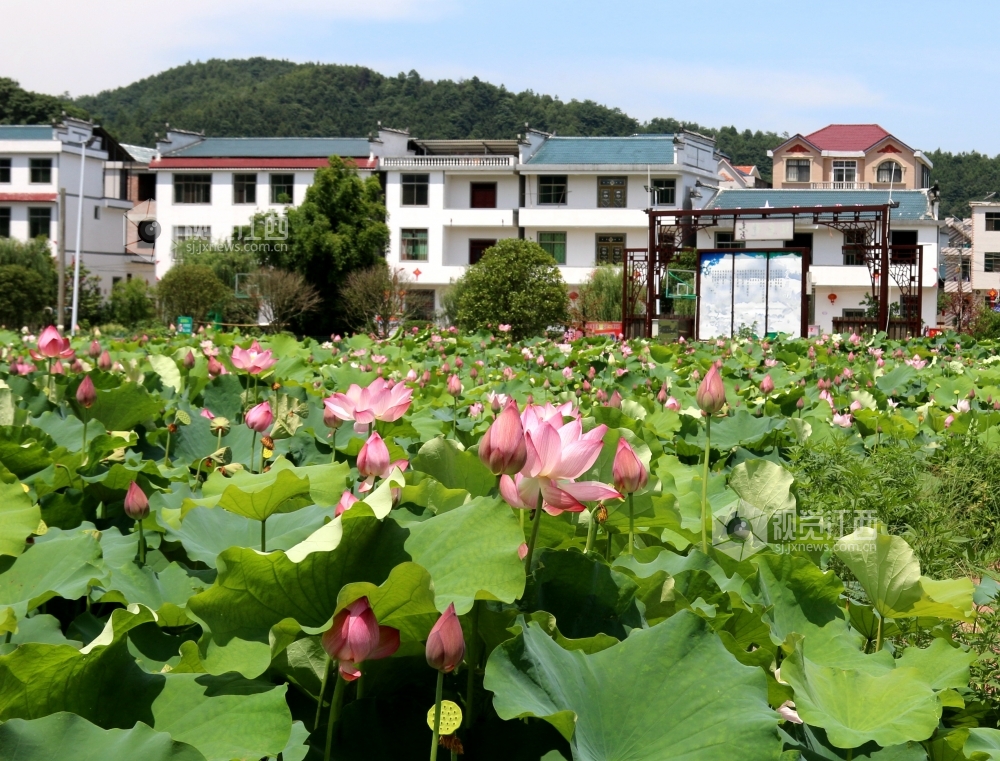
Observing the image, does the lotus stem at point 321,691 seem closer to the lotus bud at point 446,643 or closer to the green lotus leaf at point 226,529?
the lotus bud at point 446,643

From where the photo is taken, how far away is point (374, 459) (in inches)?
64.4

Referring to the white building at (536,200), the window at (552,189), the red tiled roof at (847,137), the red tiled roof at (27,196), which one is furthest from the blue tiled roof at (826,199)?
the red tiled roof at (27,196)

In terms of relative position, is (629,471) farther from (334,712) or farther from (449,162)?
(449,162)

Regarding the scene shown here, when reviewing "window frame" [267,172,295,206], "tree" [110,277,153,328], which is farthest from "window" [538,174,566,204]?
"tree" [110,277,153,328]

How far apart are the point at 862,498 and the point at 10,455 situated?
10.8ft

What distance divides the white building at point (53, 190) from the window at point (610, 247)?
62.4 ft

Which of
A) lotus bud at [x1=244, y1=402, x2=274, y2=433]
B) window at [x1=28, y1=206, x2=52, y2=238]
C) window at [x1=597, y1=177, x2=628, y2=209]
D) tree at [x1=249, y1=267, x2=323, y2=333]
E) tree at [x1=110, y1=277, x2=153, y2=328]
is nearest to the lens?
lotus bud at [x1=244, y1=402, x2=274, y2=433]

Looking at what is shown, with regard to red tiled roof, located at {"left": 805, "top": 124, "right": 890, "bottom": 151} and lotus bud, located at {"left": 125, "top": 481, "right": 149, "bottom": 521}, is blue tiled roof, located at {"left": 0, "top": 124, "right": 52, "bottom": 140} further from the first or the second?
lotus bud, located at {"left": 125, "top": 481, "right": 149, "bottom": 521}

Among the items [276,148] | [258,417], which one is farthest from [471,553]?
[276,148]

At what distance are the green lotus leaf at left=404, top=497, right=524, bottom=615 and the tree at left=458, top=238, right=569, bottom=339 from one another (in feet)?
71.2

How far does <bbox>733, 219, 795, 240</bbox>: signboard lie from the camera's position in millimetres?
21962

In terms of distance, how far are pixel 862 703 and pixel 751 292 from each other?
Answer: 19.5 meters

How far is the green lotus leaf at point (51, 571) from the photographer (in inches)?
55.9

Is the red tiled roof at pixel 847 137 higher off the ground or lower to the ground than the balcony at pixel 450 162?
higher
